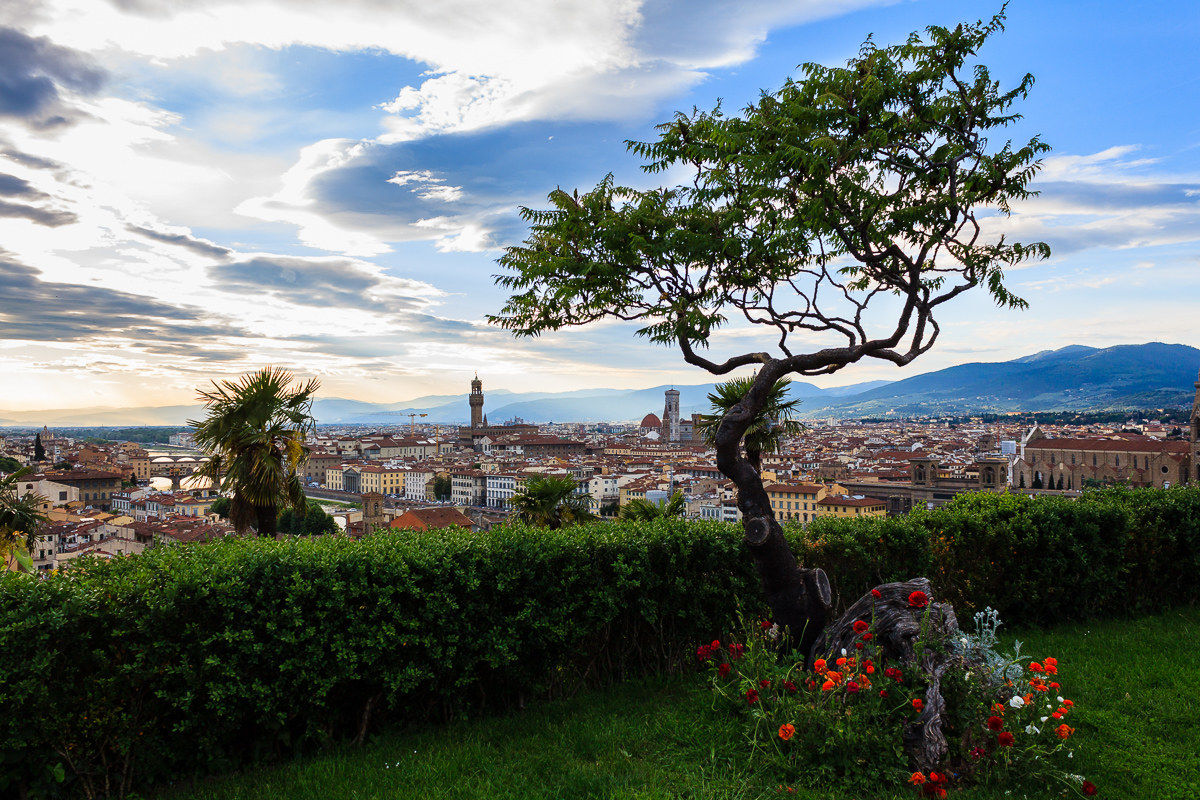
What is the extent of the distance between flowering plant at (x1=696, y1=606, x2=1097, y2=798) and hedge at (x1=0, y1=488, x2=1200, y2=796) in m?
1.22

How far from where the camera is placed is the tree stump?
3.72m

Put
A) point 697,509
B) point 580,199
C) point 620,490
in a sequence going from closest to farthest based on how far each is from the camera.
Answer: point 580,199, point 697,509, point 620,490

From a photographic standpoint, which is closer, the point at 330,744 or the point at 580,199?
the point at 330,744

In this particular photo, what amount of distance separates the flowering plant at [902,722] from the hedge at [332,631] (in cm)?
122

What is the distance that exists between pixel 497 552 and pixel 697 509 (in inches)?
2670

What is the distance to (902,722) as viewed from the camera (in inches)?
154

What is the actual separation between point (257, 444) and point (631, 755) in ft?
22.1

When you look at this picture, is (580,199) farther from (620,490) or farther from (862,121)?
(620,490)

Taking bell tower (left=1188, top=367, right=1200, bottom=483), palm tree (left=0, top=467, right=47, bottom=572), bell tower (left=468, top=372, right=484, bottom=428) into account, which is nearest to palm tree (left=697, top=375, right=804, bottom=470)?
palm tree (left=0, top=467, right=47, bottom=572)

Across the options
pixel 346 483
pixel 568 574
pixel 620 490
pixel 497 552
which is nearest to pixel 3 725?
pixel 497 552

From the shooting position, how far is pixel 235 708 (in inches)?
151

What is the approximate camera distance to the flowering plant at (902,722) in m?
3.66

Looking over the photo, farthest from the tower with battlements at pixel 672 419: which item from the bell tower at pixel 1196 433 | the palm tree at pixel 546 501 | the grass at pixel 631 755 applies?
the grass at pixel 631 755

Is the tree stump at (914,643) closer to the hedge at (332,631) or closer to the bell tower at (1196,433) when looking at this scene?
the hedge at (332,631)
